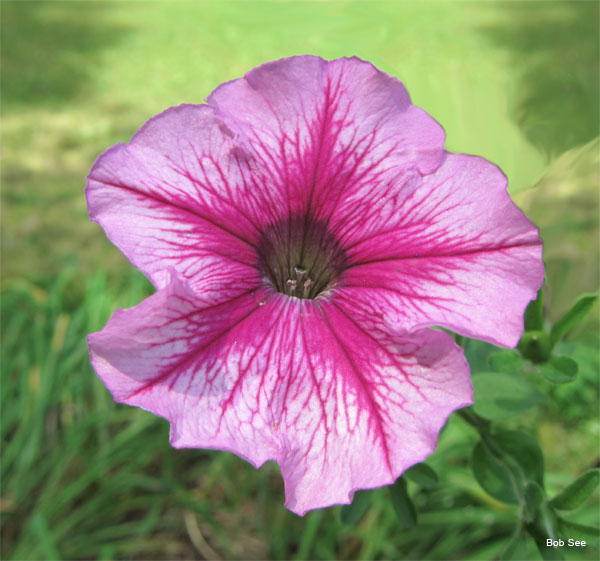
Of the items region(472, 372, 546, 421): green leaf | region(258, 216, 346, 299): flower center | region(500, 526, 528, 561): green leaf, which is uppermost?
region(258, 216, 346, 299): flower center

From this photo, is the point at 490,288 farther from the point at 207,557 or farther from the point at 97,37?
the point at 97,37

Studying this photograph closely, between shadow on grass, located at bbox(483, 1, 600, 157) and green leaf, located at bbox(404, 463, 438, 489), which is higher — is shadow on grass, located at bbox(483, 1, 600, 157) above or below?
above

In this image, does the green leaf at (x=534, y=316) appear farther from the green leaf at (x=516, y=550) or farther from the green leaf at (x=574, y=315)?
the green leaf at (x=516, y=550)

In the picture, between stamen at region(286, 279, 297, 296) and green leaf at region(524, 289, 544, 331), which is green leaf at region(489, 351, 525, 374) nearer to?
green leaf at region(524, 289, 544, 331)

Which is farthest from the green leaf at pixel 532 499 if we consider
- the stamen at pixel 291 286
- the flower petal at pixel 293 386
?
the stamen at pixel 291 286

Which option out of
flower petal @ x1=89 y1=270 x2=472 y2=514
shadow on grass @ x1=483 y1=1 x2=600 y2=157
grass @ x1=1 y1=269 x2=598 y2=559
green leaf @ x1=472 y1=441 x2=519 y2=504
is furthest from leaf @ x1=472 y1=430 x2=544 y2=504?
shadow on grass @ x1=483 y1=1 x2=600 y2=157
